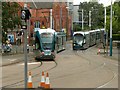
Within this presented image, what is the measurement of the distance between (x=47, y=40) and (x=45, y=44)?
494 millimetres

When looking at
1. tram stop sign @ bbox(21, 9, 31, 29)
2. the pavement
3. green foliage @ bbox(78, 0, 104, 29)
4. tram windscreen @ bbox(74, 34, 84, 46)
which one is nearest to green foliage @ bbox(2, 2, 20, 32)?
the pavement

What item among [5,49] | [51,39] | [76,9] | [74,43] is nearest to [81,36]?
[74,43]

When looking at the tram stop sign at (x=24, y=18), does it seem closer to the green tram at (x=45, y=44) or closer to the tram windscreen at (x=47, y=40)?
the green tram at (x=45, y=44)

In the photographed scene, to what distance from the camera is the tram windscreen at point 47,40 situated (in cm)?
3909

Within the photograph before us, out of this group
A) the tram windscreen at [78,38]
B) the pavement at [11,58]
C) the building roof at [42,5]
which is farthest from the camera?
the building roof at [42,5]

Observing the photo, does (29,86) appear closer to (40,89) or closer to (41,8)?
(40,89)

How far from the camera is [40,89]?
52.4 ft

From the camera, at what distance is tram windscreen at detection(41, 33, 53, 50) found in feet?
128

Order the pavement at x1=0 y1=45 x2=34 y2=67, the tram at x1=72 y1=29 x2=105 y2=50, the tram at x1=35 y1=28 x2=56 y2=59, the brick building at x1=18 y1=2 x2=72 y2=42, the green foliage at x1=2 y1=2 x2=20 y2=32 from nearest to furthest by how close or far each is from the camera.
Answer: the pavement at x1=0 y1=45 x2=34 y2=67
the tram at x1=35 y1=28 x2=56 y2=59
the green foliage at x1=2 y1=2 x2=20 y2=32
the tram at x1=72 y1=29 x2=105 y2=50
the brick building at x1=18 y1=2 x2=72 y2=42

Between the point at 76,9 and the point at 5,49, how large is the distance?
10801cm

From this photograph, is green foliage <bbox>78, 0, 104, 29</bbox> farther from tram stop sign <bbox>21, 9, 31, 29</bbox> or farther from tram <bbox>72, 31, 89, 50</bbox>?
tram stop sign <bbox>21, 9, 31, 29</bbox>

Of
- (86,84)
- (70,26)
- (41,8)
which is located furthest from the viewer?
(70,26)

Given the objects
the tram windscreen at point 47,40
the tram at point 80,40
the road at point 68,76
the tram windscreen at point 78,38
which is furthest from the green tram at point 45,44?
the tram windscreen at point 78,38

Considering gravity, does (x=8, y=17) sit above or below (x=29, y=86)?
above
